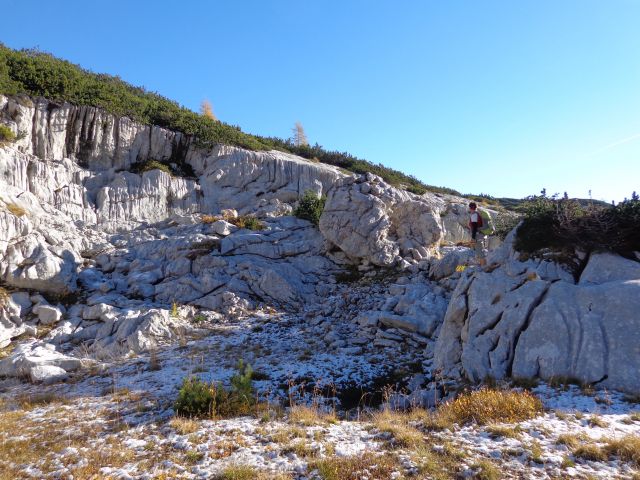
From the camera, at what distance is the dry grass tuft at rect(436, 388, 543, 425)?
7.29 meters

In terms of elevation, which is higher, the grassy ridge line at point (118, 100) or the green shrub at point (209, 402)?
the grassy ridge line at point (118, 100)

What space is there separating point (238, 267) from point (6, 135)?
1758 centimetres

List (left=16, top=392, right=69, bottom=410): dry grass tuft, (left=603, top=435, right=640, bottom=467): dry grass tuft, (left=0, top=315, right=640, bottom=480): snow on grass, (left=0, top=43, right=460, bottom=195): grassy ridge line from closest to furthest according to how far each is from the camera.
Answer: (left=603, top=435, right=640, bottom=467): dry grass tuft < (left=0, top=315, right=640, bottom=480): snow on grass < (left=16, top=392, right=69, bottom=410): dry grass tuft < (left=0, top=43, right=460, bottom=195): grassy ridge line

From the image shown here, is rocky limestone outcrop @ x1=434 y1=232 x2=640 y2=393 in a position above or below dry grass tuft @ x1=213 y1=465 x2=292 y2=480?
above

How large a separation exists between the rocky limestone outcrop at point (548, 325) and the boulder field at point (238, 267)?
1.6 inches

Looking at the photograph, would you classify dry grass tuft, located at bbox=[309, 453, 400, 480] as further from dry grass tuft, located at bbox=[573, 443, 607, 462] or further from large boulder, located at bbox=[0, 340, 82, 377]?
large boulder, located at bbox=[0, 340, 82, 377]

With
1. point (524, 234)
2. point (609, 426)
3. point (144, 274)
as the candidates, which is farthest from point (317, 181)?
point (609, 426)

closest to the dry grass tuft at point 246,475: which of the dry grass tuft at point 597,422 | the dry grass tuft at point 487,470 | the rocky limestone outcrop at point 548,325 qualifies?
the dry grass tuft at point 487,470

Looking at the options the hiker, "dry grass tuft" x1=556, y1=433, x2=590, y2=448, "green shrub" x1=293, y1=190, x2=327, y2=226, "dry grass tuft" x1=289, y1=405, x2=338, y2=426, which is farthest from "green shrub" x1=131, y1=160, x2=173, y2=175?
"dry grass tuft" x1=556, y1=433, x2=590, y2=448

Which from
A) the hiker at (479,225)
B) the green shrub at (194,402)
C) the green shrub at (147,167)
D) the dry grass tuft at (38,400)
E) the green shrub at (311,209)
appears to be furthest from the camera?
the green shrub at (147,167)

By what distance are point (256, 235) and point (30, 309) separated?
11.3 metres

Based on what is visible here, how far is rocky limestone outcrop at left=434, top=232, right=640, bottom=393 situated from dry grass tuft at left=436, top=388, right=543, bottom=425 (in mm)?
1606

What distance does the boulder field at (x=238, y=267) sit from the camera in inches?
388

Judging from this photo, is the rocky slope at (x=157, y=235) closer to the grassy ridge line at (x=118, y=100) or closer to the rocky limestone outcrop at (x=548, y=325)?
the grassy ridge line at (x=118, y=100)
